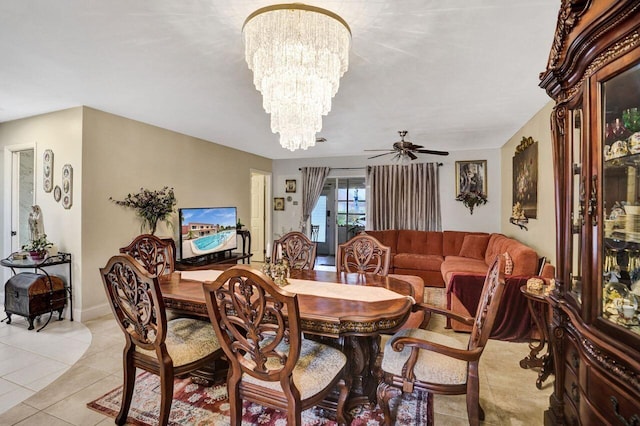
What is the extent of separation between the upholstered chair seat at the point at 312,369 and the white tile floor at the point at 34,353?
1.92 m

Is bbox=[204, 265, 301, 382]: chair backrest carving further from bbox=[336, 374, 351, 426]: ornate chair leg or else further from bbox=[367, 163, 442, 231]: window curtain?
bbox=[367, 163, 442, 231]: window curtain

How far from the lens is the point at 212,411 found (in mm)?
1972

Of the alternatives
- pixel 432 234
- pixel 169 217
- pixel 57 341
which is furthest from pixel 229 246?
pixel 432 234

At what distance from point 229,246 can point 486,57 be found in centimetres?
456

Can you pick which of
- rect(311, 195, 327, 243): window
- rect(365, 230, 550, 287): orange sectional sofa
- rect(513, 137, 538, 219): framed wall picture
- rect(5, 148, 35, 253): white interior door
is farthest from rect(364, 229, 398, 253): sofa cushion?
rect(5, 148, 35, 253): white interior door

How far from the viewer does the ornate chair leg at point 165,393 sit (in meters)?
1.68

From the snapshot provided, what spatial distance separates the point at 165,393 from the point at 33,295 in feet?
8.96

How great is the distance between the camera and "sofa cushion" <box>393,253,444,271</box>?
17.6 ft

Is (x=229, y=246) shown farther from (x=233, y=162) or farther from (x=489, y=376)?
(x=489, y=376)

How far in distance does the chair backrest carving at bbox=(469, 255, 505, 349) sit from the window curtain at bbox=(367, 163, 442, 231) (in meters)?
4.79

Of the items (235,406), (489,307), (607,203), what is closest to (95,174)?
(235,406)

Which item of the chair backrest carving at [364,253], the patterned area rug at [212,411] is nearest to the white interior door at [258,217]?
the chair backrest carving at [364,253]

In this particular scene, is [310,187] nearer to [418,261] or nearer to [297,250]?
[418,261]

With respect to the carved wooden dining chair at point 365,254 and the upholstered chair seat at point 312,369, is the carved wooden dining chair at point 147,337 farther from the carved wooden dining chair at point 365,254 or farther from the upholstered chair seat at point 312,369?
the carved wooden dining chair at point 365,254
